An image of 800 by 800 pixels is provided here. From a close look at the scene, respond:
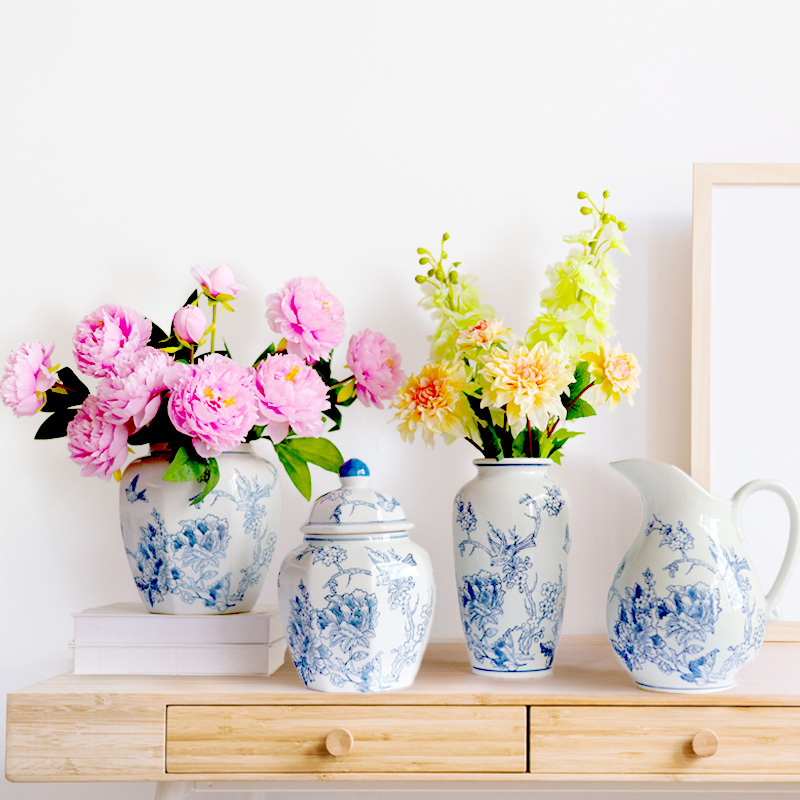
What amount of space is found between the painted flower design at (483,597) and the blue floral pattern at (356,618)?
0.09 meters

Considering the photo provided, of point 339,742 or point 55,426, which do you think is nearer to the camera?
point 339,742

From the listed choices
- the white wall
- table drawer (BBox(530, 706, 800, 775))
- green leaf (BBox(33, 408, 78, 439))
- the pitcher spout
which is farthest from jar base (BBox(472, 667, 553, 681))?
green leaf (BBox(33, 408, 78, 439))

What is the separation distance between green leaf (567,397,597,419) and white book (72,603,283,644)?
1.39 feet

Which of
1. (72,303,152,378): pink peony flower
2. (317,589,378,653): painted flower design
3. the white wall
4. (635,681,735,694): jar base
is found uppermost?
the white wall

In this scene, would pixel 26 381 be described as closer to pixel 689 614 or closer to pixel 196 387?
pixel 196 387

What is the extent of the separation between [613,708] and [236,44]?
1.03 metres

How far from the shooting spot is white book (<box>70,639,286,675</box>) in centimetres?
95

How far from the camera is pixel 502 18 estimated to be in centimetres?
125

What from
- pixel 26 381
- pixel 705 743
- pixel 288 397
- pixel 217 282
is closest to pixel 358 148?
pixel 217 282

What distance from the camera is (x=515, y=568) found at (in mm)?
937

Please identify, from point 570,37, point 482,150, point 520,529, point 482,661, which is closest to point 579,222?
point 482,150

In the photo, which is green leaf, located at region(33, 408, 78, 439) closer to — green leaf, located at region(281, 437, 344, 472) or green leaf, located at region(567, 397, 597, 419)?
green leaf, located at region(281, 437, 344, 472)

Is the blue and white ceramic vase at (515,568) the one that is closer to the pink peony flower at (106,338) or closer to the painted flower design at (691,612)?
the painted flower design at (691,612)

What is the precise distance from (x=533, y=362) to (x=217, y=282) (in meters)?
0.42
